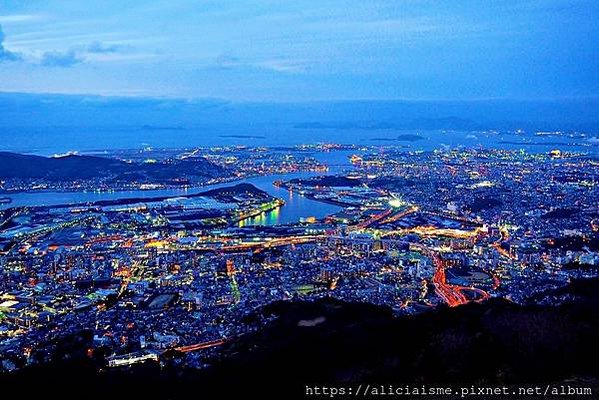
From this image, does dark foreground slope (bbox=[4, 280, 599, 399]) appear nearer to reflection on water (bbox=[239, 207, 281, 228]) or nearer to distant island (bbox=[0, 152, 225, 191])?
reflection on water (bbox=[239, 207, 281, 228])

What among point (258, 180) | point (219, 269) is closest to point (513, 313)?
point (219, 269)

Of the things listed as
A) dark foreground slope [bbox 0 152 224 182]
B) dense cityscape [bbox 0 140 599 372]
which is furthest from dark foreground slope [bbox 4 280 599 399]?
dark foreground slope [bbox 0 152 224 182]

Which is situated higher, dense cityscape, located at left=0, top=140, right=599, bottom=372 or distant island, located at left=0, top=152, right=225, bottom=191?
distant island, located at left=0, top=152, right=225, bottom=191

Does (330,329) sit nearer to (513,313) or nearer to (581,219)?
(513,313)

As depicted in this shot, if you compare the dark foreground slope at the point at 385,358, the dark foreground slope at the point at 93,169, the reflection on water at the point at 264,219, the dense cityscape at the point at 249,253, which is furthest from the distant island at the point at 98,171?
the dark foreground slope at the point at 385,358

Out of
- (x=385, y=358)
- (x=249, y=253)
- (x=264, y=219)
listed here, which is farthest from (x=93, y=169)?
(x=385, y=358)

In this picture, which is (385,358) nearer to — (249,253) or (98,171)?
(249,253)
